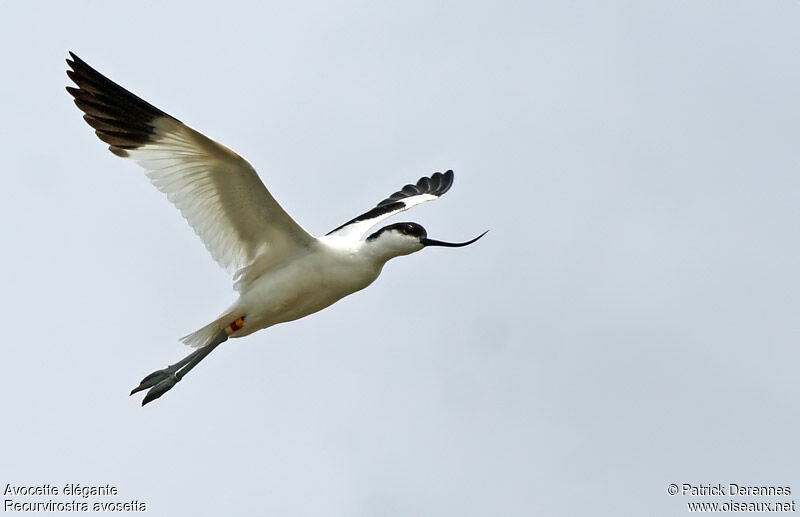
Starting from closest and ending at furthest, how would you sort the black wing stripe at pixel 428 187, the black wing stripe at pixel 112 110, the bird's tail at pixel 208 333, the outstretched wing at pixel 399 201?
the black wing stripe at pixel 112 110
the bird's tail at pixel 208 333
the outstretched wing at pixel 399 201
the black wing stripe at pixel 428 187

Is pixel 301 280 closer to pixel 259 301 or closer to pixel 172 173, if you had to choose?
pixel 259 301

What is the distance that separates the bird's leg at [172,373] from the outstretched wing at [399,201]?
5.87 ft

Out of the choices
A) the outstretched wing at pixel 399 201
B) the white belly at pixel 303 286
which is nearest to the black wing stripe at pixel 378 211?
the outstretched wing at pixel 399 201

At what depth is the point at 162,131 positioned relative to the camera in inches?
535

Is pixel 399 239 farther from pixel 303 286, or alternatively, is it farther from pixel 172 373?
pixel 172 373

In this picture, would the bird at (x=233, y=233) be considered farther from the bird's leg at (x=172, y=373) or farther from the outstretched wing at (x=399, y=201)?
the outstretched wing at (x=399, y=201)

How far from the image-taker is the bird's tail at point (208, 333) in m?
14.4

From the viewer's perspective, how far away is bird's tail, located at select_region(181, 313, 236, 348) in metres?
14.4

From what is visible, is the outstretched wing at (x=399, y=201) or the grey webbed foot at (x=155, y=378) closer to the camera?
the grey webbed foot at (x=155, y=378)

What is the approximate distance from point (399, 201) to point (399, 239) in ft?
11.1

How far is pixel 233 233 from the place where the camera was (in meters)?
14.2

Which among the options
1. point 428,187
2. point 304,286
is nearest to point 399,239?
point 304,286

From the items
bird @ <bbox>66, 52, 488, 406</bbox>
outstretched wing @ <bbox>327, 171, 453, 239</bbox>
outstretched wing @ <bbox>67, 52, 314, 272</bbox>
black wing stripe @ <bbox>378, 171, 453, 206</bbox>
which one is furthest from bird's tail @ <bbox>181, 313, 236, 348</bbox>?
black wing stripe @ <bbox>378, 171, 453, 206</bbox>

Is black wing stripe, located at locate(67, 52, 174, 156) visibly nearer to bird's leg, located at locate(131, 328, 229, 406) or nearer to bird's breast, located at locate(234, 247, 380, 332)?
bird's breast, located at locate(234, 247, 380, 332)
